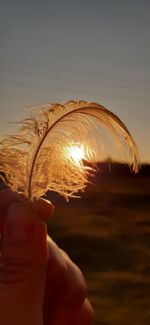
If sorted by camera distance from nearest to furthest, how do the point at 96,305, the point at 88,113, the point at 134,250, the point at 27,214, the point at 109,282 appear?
the point at 27,214 → the point at 88,113 → the point at 96,305 → the point at 109,282 → the point at 134,250

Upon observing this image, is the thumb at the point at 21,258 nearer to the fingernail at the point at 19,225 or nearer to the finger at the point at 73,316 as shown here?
the fingernail at the point at 19,225

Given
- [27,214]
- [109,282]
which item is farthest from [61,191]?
[109,282]

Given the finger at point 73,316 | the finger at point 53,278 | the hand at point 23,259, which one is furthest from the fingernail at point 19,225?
the finger at point 73,316

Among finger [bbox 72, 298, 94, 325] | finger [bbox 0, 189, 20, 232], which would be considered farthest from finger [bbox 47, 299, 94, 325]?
finger [bbox 0, 189, 20, 232]

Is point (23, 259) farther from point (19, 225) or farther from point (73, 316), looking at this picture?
point (73, 316)

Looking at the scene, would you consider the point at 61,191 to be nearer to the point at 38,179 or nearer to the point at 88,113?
the point at 38,179
